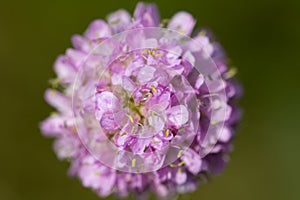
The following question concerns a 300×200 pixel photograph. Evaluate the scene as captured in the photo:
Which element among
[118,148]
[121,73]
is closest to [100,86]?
[121,73]

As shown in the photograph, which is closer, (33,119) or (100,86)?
(100,86)

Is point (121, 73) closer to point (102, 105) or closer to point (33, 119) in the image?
Result: point (102, 105)

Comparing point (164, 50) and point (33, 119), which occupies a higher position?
point (164, 50)

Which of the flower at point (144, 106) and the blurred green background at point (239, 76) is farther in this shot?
the blurred green background at point (239, 76)

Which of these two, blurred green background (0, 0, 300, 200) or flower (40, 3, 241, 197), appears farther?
blurred green background (0, 0, 300, 200)
